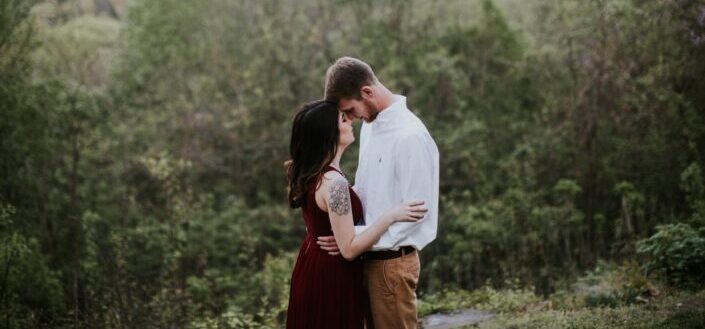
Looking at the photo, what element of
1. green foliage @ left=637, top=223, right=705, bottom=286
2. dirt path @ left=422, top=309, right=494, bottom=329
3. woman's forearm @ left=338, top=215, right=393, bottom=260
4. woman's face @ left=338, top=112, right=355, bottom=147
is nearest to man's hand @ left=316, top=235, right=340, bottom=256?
woman's forearm @ left=338, top=215, right=393, bottom=260

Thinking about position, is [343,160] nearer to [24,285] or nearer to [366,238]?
[24,285]

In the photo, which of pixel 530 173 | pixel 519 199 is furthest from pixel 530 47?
pixel 519 199

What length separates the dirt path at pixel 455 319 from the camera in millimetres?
6980

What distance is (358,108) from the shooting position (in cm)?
400

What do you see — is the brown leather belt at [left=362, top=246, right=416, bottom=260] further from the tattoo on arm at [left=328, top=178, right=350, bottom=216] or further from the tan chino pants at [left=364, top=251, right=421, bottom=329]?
the tattoo on arm at [left=328, top=178, right=350, bottom=216]

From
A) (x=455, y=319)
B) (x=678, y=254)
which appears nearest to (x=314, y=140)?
(x=455, y=319)

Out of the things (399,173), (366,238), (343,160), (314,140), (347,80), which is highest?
(347,80)

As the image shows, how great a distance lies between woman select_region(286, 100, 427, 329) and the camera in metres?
3.78

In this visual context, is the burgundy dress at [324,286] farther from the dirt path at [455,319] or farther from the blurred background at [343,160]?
the dirt path at [455,319]

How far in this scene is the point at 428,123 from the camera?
591 inches

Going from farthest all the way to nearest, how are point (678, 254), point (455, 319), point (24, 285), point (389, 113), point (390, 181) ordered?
point (24, 285) → point (455, 319) → point (678, 254) → point (389, 113) → point (390, 181)

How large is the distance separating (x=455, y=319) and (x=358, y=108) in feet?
13.0

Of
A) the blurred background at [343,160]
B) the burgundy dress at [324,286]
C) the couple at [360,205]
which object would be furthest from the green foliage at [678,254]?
the burgundy dress at [324,286]

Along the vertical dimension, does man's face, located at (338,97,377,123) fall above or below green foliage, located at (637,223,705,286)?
above
